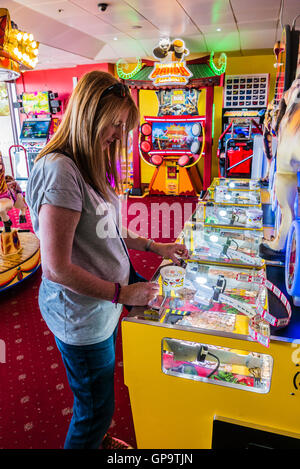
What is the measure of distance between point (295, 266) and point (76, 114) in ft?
2.95

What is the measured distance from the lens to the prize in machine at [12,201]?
3117 millimetres

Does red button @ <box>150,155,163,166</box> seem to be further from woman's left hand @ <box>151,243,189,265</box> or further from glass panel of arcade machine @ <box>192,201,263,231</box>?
woman's left hand @ <box>151,243,189,265</box>

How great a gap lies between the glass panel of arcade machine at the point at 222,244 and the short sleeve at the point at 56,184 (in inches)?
35.9

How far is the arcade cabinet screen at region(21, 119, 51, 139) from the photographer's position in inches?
295

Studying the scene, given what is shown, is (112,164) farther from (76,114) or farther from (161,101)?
(161,101)

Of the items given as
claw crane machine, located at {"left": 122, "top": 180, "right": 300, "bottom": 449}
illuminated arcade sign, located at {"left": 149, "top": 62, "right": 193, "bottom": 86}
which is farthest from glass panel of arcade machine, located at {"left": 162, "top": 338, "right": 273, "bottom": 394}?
illuminated arcade sign, located at {"left": 149, "top": 62, "right": 193, "bottom": 86}

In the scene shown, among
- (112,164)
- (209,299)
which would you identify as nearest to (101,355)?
(209,299)

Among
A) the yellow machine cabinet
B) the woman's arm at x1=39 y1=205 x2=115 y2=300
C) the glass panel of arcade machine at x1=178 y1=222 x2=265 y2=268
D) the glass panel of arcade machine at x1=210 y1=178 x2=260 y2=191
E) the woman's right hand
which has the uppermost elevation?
the woman's arm at x1=39 y1=205 x2=115 y2=300

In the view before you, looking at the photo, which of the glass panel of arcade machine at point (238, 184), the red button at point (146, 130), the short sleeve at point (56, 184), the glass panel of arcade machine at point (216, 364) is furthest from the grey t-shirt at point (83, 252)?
the red button at point (146, 130)

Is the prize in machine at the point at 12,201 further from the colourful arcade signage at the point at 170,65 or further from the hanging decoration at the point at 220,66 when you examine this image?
the hanging decoration at the point at 220,66

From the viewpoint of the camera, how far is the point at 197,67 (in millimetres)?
6121

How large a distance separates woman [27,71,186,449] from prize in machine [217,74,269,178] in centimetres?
544

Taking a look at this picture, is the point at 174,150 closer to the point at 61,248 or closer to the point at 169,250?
the point at 169,250

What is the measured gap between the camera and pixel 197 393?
49.1 inches
